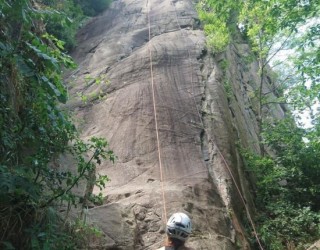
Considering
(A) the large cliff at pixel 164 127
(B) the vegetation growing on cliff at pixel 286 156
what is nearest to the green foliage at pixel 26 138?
(A) the large cliff at pixel 164 127

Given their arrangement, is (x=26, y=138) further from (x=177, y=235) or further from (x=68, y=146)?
(x=177, y=235)

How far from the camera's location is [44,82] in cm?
408

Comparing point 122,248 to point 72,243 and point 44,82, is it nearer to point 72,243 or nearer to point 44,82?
point 72,243

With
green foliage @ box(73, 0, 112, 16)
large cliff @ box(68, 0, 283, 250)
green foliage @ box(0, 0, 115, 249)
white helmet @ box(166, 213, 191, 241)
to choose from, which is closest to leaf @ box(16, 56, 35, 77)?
green foliage @ box(0, 0, 115, 249)

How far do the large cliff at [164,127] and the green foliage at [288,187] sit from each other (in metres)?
0.53

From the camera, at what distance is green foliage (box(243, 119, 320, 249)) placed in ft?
25.5

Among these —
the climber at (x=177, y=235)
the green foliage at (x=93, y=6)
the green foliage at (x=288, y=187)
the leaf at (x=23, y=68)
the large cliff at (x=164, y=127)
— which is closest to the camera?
the leaf at (x=23, y=68)

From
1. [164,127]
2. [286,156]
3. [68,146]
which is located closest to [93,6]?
[164,127]

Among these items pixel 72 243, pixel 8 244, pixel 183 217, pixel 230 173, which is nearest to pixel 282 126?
pixel 230 173

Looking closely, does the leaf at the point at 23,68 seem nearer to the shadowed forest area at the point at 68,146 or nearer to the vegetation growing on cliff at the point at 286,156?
the shadowed forest area at the point at 68,146

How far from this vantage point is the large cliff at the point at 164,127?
6484 millimetres

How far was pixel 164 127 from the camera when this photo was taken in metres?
Result: 8.82

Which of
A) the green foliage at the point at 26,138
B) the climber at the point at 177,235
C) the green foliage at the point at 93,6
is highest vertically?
the green foliage at the point at 93,6

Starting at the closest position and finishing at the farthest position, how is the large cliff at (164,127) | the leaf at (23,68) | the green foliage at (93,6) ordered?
the leaf at (23,68) → the large cliff at (164,127) → the green foliage at (93,6)
